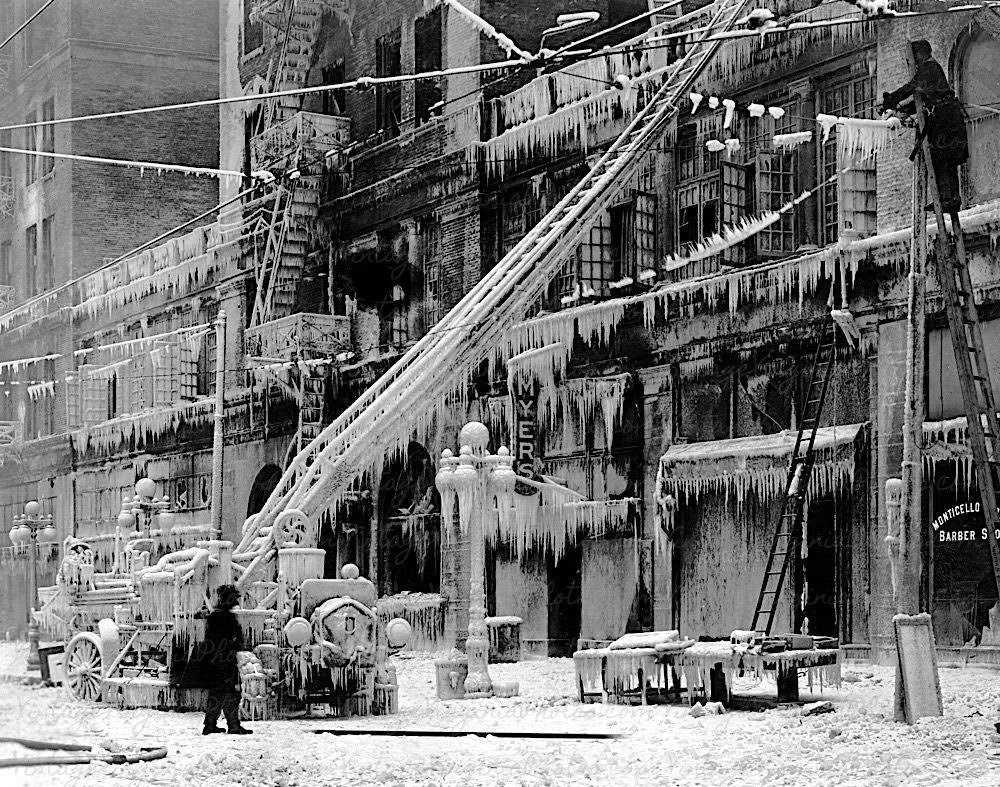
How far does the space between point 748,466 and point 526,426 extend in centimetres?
642

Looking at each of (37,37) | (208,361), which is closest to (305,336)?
(208,361)

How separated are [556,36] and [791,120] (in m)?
9.44

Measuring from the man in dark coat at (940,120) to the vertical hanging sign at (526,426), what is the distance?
45.6 ft

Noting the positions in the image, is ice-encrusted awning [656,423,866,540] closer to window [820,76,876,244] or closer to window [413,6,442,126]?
window [820,76,876,244]

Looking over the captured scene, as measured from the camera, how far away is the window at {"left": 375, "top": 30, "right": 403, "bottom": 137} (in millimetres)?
38281

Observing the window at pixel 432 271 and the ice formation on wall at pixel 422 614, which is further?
the window at pixel 432 271

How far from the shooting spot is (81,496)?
1866 inches

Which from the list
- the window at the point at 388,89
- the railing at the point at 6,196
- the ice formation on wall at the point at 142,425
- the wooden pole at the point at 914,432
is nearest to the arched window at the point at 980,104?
the wooden pole at the point at 914,432

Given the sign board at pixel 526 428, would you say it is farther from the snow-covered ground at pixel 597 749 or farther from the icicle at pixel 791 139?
the snow-covered ground at pixel 597 749

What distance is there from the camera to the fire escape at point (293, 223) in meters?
36.8

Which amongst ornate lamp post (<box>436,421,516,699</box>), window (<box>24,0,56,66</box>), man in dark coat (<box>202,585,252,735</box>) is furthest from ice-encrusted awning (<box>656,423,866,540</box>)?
window (<box>24,0,56,66</box>)

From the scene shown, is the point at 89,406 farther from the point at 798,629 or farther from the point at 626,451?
the point at 798,629

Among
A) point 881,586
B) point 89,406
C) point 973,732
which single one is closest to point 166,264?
point 89,406

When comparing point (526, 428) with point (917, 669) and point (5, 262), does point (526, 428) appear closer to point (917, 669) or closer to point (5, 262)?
point (917, 669)
